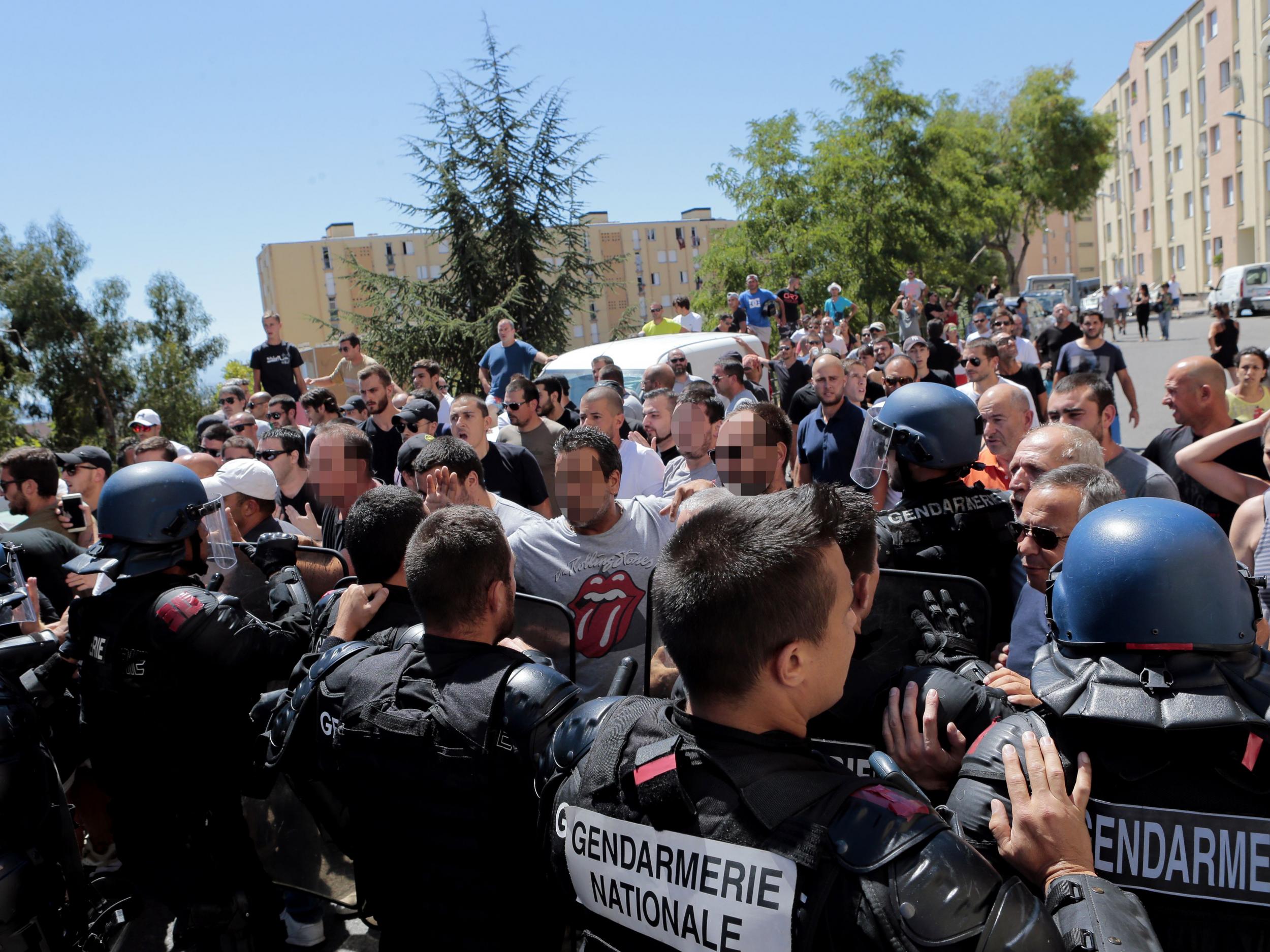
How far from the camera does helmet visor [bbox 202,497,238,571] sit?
3.46 meters

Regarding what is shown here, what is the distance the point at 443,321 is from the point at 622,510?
16296 millimetres

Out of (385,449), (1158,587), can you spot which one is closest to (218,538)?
(1158,587)

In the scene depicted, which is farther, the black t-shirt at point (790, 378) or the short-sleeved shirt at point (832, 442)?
the black t-shirt at point (790, 378)

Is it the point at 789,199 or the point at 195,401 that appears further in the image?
the point at 195,401

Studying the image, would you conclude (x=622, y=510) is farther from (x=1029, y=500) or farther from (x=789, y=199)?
(x=789, y=199)

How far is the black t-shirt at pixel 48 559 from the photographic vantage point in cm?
458

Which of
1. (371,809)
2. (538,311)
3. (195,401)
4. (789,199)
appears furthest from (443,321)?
(195,401)

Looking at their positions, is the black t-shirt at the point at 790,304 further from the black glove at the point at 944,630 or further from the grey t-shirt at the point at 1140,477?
the black glove at the point at 944,630

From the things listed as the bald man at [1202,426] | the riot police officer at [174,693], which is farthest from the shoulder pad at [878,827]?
the bald man at [1202,426]

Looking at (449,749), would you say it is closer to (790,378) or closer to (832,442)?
(832,442)

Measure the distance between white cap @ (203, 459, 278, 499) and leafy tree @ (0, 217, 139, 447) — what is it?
39189 mm

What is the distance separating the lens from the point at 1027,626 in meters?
2.55

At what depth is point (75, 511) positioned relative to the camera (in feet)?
17.1

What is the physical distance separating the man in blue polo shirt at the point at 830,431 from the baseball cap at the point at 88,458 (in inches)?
186
